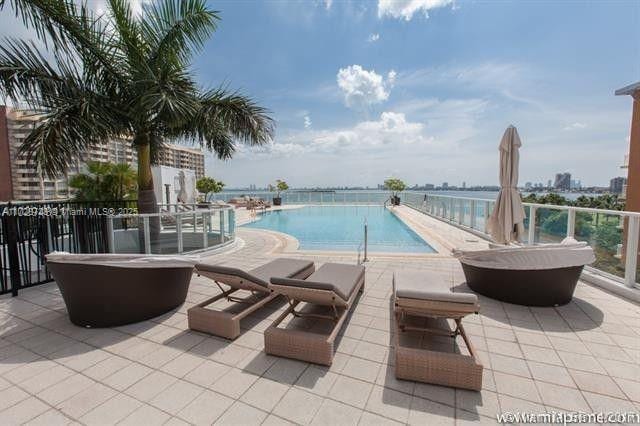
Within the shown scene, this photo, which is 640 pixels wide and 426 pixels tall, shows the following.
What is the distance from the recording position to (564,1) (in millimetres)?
5312

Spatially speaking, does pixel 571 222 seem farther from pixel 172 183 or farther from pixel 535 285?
pixel 172 183

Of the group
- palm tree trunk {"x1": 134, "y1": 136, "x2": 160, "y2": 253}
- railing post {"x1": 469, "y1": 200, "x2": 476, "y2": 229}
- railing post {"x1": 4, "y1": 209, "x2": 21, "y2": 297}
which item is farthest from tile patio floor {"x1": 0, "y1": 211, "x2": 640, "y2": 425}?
railing post {"x1": 469, "y1": 200, "x2": 476, "y2": 229}

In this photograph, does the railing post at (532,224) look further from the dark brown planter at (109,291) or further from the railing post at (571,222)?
the dark brown planter at (109,291)

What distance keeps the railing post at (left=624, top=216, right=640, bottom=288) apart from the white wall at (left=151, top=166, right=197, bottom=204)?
13.7 meters

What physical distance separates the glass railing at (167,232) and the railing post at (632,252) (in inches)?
297

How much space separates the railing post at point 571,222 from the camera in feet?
16.3

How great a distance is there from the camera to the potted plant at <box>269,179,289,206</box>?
22094mm

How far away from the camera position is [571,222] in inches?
197

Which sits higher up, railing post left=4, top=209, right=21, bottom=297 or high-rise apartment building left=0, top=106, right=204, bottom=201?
high-rise apartment building left=0, top=106, right=204, bottom=201

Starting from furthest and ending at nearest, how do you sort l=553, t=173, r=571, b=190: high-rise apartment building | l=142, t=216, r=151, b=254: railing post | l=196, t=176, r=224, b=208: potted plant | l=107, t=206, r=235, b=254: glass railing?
l=553, t=173, r=571, b=190: high-rise apartment building, l=196, t=176, r=224, b=208: potted plant, l=142, t=216, r=151, b=254: railing post, l=107, t=206, r=235, b=254: glass railing

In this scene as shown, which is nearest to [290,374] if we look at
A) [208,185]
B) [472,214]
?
[472,214]

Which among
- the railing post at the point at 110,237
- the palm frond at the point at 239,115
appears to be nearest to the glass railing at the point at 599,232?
the palm frond at the point at 239,115

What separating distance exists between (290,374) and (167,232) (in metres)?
4.70

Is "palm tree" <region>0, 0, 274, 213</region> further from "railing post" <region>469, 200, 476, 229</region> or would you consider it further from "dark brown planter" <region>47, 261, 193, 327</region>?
"railing post" <region>469, 200, 476, 229</region>
